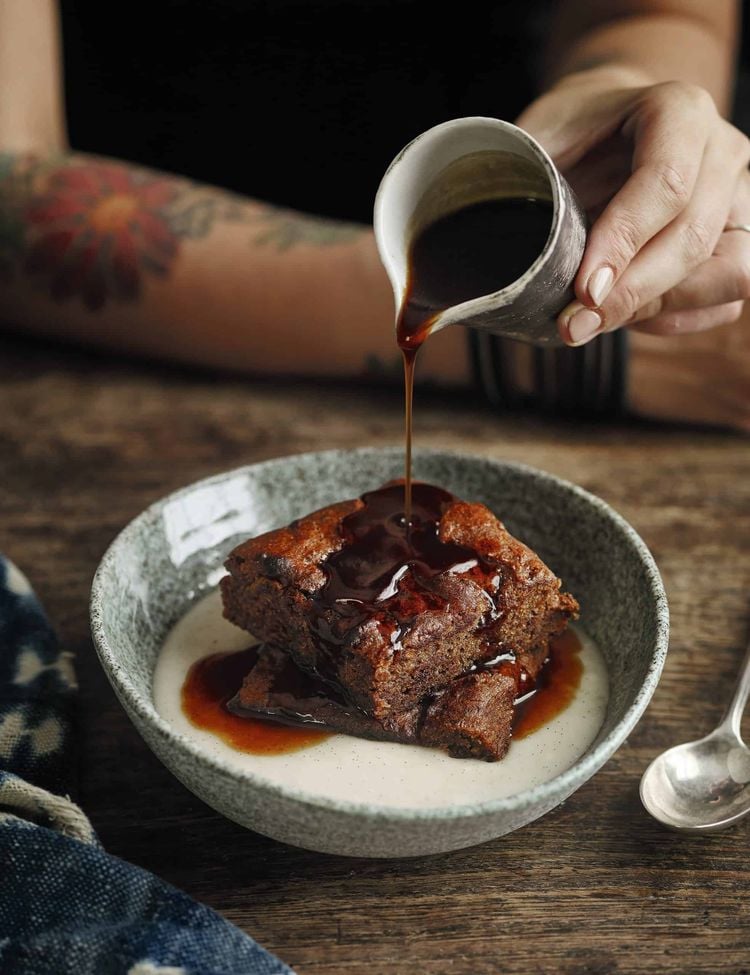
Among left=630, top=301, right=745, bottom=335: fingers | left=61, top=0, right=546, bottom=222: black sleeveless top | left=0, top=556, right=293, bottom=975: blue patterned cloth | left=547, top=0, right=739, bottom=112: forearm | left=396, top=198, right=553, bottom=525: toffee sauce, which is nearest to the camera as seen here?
left=0, top=556, right=293, bottom=975: blue patterned cloth

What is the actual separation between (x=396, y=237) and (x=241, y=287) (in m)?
1.43

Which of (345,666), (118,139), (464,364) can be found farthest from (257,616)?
(118,139)

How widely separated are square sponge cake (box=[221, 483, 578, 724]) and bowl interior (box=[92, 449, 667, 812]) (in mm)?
144

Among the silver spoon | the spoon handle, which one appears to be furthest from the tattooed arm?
the silver spoon

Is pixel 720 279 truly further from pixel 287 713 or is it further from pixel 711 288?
pixel 287 713

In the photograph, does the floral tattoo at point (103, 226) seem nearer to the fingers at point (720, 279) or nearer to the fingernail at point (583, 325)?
the fingers at point (720, 279)

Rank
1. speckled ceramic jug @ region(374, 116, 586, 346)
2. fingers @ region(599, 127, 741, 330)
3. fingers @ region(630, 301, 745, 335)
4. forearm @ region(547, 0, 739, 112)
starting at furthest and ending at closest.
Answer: forearm @ region(547, 0, 739, 112) < fingers @ region(630, 301, 745, 335) < fingers @ region(599, 127, 741, 330) < speckled ceramic jug @ region(374, 116, 586, 346)

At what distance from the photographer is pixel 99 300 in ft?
10.1

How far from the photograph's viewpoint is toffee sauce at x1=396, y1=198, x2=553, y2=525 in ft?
5.41

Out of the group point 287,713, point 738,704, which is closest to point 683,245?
point 738,704

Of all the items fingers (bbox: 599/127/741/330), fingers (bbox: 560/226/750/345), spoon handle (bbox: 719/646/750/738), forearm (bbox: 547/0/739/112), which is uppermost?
forearm (bbox: 547/0/739/112)

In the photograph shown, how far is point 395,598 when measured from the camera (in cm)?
159

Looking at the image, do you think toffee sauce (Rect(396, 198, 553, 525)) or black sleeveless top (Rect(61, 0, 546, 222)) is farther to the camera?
black sleeveless top (Rect(61, 0, 546, 222))

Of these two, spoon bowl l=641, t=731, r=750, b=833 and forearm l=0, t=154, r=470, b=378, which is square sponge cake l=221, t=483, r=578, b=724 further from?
forearm l=0, t=154, r=470, b=378
